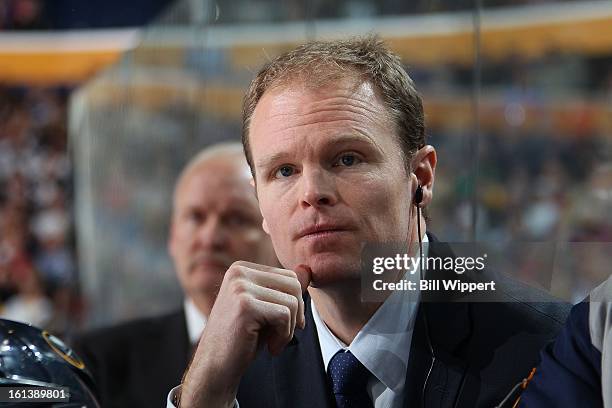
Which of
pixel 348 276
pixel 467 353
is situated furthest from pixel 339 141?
pixel 467 353

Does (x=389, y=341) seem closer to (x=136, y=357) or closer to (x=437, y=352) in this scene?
(x=437, y=352)

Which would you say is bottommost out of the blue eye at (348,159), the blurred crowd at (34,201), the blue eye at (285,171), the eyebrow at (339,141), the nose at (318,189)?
the blurred crowd at (34,201)

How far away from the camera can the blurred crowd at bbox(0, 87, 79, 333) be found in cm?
577

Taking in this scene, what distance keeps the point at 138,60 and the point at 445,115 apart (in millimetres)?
1392

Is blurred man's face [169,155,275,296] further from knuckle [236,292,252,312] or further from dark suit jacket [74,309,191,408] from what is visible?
knuckle [236,292,252,312]

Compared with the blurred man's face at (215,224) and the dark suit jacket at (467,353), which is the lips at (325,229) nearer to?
the dark suit jacket at (467,353)

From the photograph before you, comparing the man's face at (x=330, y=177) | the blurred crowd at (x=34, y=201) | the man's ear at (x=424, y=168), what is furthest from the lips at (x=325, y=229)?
the blurred crowd at (x=34, y=201)

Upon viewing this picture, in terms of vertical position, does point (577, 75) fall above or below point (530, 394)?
above

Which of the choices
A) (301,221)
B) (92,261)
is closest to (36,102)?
(92,261)

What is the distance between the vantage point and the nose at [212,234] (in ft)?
5.44

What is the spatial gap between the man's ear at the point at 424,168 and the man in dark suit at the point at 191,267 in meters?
0.61

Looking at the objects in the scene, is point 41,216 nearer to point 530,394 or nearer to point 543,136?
point 543,136

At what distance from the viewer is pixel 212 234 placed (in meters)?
1.67

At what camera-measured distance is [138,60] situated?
2.87 metres
